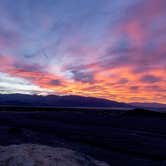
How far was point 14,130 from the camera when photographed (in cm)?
3300

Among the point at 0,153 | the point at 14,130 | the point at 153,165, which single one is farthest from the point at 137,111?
the point at 0,153

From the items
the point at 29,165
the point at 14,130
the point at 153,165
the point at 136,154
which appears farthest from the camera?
the point at 14,130

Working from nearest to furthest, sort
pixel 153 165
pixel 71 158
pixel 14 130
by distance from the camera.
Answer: pixel 71 158 < pixel 153 165 < pixel 14 130

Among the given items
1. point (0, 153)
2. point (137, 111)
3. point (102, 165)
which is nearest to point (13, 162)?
point (0, 153)

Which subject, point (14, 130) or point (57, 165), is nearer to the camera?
point (57, 165)

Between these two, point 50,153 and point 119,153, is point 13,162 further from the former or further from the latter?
point 119,153

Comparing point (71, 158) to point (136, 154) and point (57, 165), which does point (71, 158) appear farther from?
point (136, 154)

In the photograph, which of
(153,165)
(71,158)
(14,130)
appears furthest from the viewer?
(14,130)

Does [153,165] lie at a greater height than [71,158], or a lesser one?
lesser

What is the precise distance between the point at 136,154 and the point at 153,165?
14.8 ft

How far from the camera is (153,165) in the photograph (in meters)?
17.4

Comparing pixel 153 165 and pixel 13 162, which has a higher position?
pixel 13 162

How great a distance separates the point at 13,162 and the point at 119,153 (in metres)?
14.0

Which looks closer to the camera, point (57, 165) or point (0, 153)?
point (57, 165)
